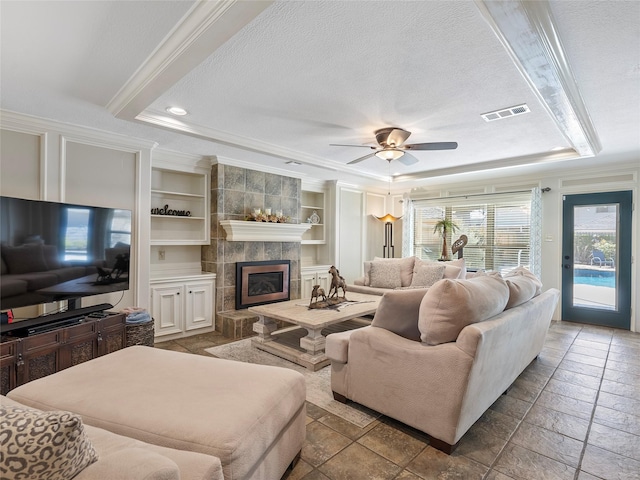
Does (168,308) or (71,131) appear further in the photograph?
(168,308)

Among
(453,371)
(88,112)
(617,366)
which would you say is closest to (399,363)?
(453,371)

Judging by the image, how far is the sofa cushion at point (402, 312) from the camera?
2.17 meters

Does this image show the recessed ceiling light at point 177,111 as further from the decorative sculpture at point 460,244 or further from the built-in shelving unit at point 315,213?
the decorative sculpture at point 460,244

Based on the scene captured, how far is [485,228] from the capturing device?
233 inches

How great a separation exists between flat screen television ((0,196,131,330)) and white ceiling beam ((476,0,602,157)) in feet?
11.4

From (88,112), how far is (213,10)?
2.04 metres

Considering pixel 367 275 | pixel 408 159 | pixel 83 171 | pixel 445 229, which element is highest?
pixel 408 159

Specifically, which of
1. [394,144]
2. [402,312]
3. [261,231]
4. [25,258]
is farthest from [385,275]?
[25,258]

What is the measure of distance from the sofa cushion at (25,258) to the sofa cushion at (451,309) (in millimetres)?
3079

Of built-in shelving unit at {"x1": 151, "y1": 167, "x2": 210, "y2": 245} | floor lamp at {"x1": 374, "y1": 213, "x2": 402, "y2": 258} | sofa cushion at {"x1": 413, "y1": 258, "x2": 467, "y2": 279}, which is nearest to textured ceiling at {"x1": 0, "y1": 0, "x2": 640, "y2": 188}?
built-in shelving unit at {"x1": 151, "y1": 167, "x2": 210, "y2": 245}

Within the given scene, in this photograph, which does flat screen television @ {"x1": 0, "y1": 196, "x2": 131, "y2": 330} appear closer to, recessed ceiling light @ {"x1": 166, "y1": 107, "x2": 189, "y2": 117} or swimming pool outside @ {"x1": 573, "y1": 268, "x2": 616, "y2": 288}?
recessed ceiling light @ {"x1": 166, "y1": 107, "x2": 189, "y2": 117}

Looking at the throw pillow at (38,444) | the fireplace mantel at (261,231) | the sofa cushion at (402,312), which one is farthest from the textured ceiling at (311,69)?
the throw pillow at (38,444)

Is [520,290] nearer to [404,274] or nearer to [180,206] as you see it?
[404,274]

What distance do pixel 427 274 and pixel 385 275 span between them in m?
0.65
